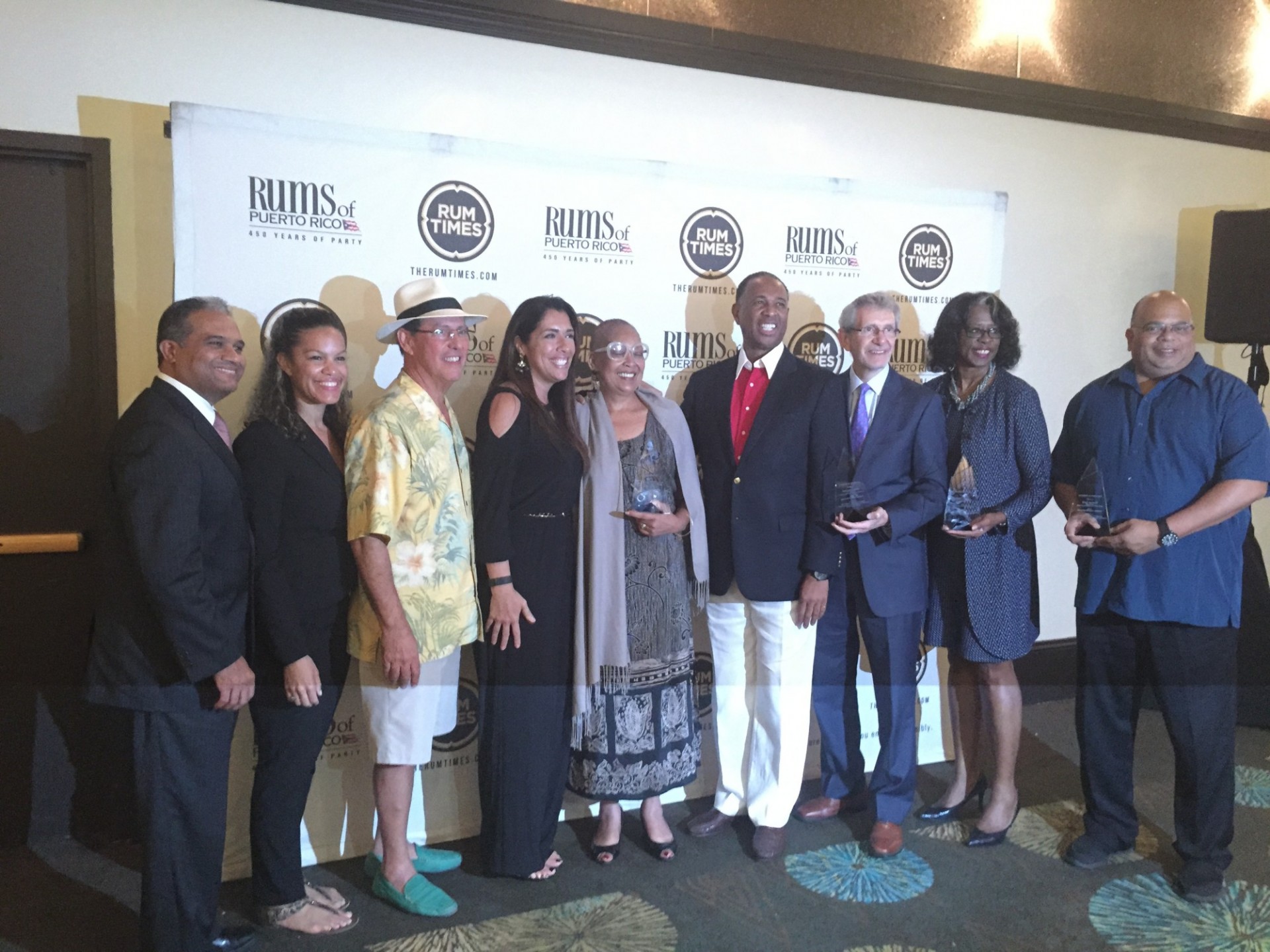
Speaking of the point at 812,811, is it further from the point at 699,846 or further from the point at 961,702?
the point at 961,702

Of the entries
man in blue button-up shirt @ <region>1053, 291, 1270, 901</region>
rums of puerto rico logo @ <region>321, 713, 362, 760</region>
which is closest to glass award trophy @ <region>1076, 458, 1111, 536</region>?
man in blue button-up shirt @ <region>1053, 291, 1270, 901</region>

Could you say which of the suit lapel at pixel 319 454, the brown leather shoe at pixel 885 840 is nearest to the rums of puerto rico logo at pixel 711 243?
the suit lapel at pixel 319 454

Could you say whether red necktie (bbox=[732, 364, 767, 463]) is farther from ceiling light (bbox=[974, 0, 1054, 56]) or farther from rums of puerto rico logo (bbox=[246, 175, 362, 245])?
ceiling light (bbox=[974, 0, 1054, 56])

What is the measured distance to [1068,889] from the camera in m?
2.83

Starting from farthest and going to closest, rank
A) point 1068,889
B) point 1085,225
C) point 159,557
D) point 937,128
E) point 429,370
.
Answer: point 1085,225
point 937,128
point 1068,889
point 429,370
point 159,557

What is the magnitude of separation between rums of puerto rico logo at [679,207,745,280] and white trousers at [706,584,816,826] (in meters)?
1.24

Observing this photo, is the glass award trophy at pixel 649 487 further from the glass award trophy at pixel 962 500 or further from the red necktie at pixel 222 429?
the red necktie at pixel 222 429

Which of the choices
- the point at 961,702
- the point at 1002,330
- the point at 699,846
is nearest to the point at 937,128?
the point at 1002,330

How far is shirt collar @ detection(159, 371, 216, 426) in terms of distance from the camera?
2.21 meters

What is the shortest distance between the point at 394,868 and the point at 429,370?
59.1 inches

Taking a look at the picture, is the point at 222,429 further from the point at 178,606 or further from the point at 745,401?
the point at 745,401

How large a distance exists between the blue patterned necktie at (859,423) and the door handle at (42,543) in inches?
104

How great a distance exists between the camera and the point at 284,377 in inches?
98.9

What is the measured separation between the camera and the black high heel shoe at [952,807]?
3.26 meters
